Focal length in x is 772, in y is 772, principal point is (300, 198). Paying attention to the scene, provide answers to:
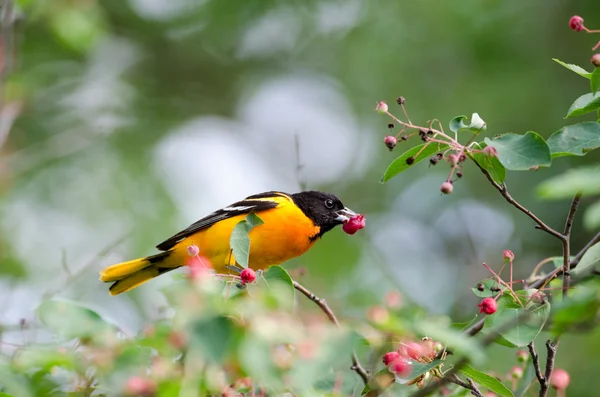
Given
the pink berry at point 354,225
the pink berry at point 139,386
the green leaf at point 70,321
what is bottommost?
the pink berry at point 354,225

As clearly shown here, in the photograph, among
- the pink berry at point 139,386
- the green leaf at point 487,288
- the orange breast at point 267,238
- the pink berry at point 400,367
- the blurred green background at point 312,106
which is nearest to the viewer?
the pink berry at point 139,386

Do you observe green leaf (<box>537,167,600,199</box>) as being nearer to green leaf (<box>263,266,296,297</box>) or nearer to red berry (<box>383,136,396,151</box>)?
green leaf (<box>263,266,296,297</box>)

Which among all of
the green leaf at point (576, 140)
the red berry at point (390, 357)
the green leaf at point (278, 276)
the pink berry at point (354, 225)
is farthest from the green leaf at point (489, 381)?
the pink berry at point (354, 225)

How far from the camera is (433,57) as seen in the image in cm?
1170

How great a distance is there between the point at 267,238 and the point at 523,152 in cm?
273

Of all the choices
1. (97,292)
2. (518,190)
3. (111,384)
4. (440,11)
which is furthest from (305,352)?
(440,11)

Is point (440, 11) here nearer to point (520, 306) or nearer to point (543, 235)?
point (543, 235)

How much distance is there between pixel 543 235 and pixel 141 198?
213 inches

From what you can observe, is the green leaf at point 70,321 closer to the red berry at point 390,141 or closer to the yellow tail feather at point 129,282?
the red berry at point 390,141

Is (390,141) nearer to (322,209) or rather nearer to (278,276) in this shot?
(278,276)

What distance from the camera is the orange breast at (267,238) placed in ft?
15.9

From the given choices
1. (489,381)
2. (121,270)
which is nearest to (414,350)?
(489,381)

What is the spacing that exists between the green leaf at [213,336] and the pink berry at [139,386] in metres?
0.20

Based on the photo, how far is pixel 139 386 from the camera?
5.38 ft
